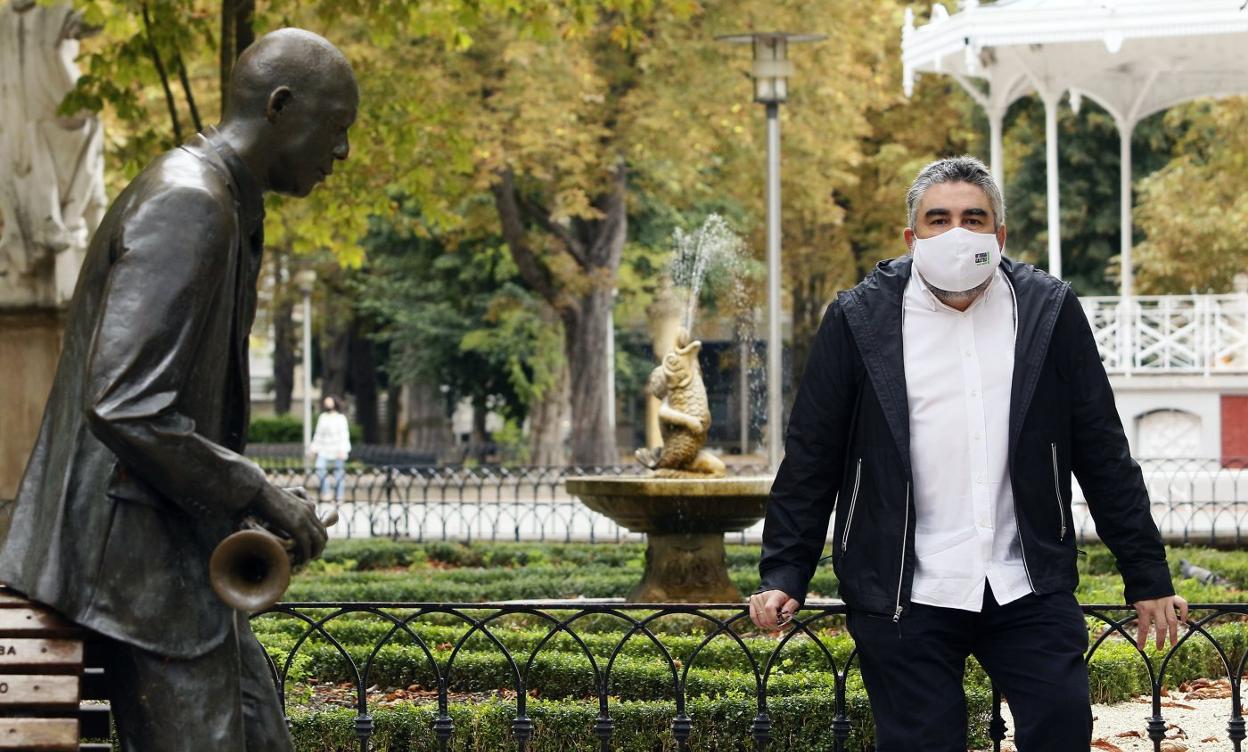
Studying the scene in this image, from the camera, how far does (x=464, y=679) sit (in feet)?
30.3

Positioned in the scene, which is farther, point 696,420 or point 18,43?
point 18,43

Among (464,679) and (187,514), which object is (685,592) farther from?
(187,514)

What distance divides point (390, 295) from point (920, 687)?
33.1 metres

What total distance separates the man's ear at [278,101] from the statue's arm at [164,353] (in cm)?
27

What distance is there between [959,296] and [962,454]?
0.39 m

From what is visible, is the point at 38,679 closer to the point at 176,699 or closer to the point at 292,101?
the point at 176,699

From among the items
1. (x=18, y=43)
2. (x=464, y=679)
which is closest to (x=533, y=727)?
(x=464, y=679)

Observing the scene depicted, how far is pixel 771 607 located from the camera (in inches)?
185

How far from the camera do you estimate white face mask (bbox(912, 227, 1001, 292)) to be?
4.54 meters

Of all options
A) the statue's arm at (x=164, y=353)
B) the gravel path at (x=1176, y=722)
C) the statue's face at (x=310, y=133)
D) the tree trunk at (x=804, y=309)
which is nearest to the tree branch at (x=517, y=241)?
the tree trunk at (x=804, y=309)

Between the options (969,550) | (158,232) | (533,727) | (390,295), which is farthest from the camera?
(390,295)

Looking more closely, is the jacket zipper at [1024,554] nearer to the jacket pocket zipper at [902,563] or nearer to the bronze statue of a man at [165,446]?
the jacket pocket zipper at [902,563]

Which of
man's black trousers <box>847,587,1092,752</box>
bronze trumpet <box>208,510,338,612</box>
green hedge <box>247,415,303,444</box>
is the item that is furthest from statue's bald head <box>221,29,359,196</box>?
green hedge <box>247,415,303,444</box>

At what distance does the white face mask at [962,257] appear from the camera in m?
4.54
